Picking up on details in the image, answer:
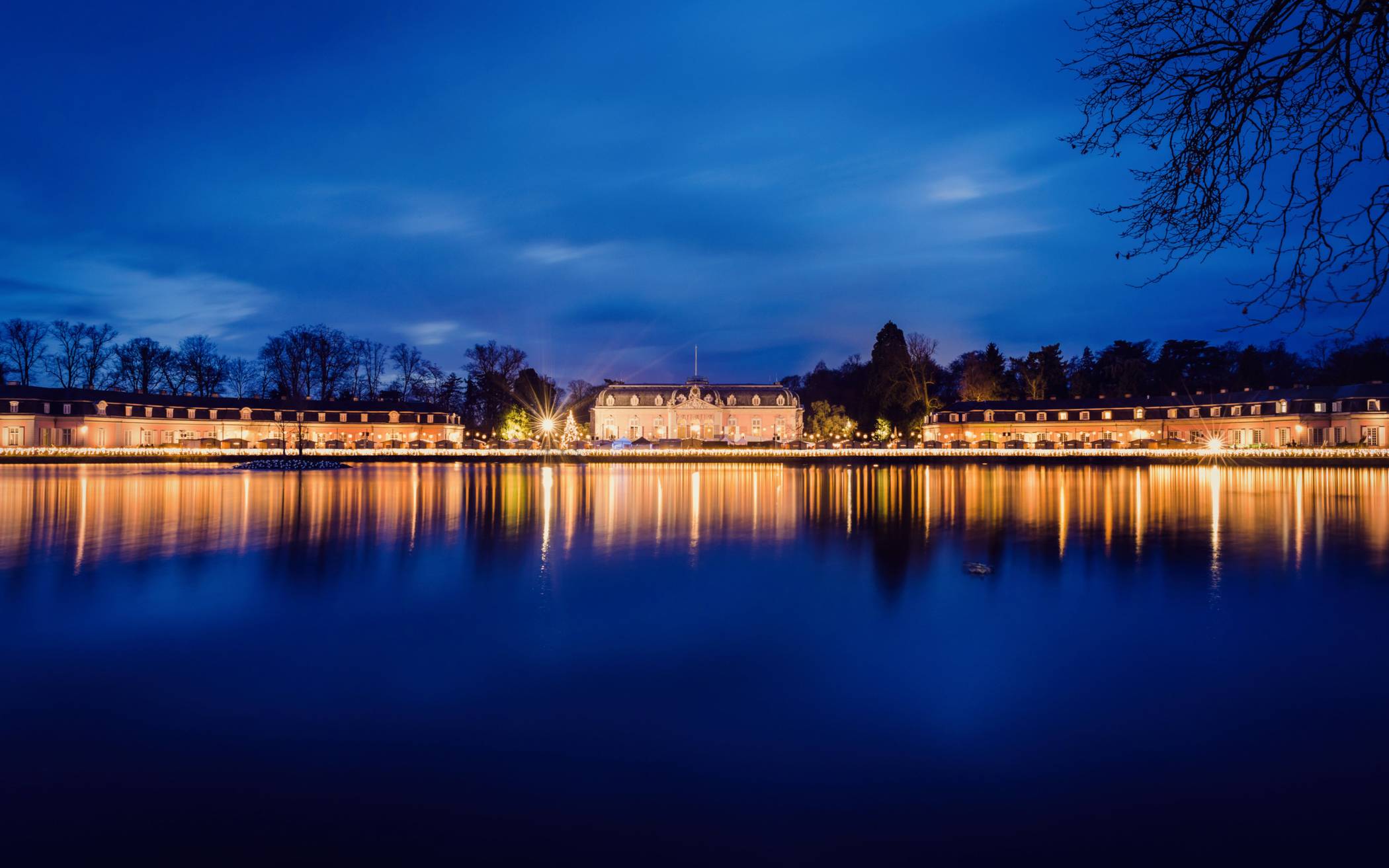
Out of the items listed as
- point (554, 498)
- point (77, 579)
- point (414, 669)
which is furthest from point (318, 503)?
point (414, 669)

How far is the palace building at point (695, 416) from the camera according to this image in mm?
85125

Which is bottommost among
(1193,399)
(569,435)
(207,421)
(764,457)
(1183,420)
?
(764,457)

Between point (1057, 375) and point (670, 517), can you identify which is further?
point (1057, 375)

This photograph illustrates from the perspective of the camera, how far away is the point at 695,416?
280 feet

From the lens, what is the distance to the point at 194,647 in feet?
26.2

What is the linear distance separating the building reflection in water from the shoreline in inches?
559

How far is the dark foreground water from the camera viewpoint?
4.55 meters

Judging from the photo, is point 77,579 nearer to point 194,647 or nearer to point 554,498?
point 194,647

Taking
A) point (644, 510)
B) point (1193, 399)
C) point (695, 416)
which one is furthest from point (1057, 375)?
point (644, 510)

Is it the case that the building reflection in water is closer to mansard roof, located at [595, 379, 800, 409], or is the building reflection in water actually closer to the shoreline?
the shoreline

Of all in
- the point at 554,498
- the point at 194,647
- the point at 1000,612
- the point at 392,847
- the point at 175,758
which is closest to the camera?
the point at 392,847

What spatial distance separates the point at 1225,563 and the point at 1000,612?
640 centimetres

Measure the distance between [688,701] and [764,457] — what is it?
50668mm

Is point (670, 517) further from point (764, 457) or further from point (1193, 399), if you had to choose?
point (1193, 399)
